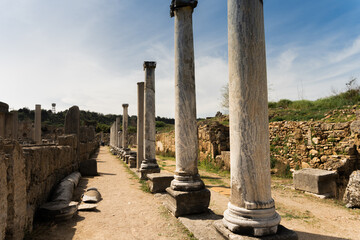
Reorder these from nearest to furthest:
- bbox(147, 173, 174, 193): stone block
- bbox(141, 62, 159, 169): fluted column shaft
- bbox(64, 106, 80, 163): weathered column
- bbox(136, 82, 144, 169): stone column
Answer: bbox(147, 173, 174, 193): stone block
bbox(141, 62, 159, 169): fluted column shaft
bbox(136, 82, 144, 169): stone column
bbox(64, 106, 80, 163): weathered column

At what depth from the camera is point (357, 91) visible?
47.5 ft

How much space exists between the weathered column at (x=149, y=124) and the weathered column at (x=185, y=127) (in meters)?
3.51

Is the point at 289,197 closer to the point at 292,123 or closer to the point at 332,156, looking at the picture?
the point at 332,156

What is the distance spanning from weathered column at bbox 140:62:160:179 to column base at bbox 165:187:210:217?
3.97 m

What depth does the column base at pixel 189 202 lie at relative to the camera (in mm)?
4395

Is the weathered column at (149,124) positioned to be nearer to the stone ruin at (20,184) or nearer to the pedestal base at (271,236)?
the stone ruin at (20,184)

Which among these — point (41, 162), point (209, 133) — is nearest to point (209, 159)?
point (209, 133)

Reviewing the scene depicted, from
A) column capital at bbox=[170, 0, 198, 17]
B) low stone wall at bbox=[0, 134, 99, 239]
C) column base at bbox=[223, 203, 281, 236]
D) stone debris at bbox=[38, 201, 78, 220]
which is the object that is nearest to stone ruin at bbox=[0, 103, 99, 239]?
low stone wall at bbox=[0, 134, 99, 239]

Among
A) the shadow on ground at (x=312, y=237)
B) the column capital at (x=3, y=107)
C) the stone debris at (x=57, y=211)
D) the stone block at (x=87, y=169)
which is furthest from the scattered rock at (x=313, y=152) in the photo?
the column capital at (x=3, y=107)

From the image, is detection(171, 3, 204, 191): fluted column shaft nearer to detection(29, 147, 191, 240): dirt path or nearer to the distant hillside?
detection(29, 147, 191, 240): dirt path

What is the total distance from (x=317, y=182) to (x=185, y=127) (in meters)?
4.20

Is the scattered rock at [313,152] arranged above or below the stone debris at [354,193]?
above

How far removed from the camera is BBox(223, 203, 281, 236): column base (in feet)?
9.02

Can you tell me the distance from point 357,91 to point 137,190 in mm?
14885
